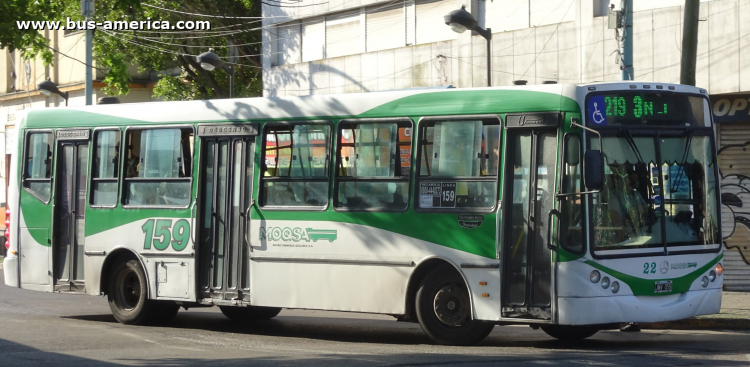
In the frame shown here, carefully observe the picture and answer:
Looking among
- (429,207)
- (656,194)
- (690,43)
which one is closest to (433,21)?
(690,43)

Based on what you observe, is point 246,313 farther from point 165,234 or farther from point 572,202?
point 572,202

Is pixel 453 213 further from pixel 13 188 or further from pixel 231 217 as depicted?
pixel 13 188

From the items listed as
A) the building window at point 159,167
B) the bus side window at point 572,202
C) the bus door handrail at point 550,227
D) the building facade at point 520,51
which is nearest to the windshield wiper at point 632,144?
the bus side window at point 572,202

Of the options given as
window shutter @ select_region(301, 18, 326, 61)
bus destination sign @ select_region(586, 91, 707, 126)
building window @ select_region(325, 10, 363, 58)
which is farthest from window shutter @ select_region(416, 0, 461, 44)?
bus destination sign @ select_region(586, 91, 707, 126)

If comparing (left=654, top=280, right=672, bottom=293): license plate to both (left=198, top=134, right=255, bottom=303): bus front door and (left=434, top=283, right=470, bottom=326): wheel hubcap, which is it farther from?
(left=198, top=134, right=255, bottom=303): bus front door

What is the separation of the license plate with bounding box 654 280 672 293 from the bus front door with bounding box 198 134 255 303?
482cm

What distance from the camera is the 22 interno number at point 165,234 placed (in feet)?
44.7

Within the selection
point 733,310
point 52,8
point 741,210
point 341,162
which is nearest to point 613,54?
point 741,210

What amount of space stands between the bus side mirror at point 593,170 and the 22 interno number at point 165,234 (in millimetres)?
5527

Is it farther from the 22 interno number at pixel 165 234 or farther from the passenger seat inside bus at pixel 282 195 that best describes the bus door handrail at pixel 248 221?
the 22 interno number at pixel 165 234

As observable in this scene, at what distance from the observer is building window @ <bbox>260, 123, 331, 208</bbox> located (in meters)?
12.4

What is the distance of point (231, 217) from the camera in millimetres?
13211

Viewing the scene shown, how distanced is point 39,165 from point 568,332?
8.02m

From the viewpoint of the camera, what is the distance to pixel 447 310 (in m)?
11.4
